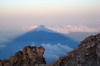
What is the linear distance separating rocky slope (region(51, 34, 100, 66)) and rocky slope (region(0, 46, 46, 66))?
15.7 meters

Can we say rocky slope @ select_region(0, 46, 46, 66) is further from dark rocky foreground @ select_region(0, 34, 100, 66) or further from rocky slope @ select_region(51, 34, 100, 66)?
rocky slope @ select_region(51, 34, 100, 66)

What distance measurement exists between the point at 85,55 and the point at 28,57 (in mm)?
32095

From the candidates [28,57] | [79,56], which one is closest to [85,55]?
[79,56]

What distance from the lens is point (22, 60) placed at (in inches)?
7156

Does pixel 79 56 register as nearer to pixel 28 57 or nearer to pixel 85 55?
pixel 85 55

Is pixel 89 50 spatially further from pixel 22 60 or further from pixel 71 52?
pixel 22 60

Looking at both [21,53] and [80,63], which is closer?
[80,63]

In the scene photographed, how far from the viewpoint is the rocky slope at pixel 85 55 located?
154 m

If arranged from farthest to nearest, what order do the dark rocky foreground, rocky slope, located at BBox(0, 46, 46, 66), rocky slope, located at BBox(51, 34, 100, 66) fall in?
rocky slope, located at BBox(0, 46, 46, 66)
the dark rocky foreground
rocky slope, located at BBox(51, 34, 100, 66)

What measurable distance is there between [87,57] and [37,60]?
28437 millimetres

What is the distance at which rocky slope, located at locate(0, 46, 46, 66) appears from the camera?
17712cm

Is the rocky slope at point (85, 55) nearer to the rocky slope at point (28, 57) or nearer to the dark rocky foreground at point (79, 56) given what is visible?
the dark rocky foreground at point (79, 56)

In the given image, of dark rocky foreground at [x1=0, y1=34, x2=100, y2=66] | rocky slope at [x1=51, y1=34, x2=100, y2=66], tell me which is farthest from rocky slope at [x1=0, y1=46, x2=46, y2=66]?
rocky slope at [x1=51, y1=34, x2=100, y2=66]

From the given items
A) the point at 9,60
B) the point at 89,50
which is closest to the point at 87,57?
the point at 89,50
